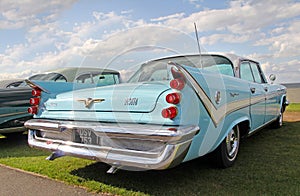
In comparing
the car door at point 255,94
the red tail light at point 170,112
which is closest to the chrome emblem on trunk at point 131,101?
the red tail light at point 170,112

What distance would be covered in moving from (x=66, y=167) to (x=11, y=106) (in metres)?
2.13

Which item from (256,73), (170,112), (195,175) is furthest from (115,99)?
(256,73)

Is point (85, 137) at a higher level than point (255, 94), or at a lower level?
lower

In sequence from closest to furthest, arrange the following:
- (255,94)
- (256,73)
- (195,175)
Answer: (195,175), (255,94), (256,73)

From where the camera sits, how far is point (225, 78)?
11.3 ft

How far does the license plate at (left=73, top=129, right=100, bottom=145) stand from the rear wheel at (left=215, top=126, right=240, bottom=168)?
61.0 inches

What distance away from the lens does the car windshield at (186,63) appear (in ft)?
13.3

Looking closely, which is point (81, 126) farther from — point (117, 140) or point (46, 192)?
point (46, 192)

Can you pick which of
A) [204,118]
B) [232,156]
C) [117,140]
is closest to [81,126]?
[117,140]

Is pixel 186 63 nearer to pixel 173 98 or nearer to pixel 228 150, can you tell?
pixel 228 150

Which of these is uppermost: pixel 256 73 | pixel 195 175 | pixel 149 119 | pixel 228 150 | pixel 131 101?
pixel 256 73

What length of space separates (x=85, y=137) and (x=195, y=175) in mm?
1462

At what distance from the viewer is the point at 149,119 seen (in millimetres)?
2631

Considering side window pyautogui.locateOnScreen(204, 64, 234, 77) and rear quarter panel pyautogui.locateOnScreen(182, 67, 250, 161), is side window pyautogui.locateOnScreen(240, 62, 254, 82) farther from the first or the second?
rear quarter panel pyautogui.locateOnScreen(182, 67, 250, 161)
